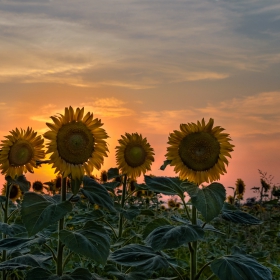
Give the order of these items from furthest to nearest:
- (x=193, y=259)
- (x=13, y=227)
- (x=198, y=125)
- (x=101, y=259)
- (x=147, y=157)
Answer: (x=147, y=157) → (x=13, y=227) → (x=198, y=125) → (x=193, y=259) → (x=101, y=259)

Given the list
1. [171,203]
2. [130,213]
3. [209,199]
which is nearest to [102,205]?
[209,199]

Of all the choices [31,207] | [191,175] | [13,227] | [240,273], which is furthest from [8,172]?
[240,273]

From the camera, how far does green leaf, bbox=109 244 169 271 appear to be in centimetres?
314

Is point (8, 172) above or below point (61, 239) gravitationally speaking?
above

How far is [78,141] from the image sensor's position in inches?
136

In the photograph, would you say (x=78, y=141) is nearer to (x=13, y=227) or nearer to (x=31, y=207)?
→ (x=31, y=207)

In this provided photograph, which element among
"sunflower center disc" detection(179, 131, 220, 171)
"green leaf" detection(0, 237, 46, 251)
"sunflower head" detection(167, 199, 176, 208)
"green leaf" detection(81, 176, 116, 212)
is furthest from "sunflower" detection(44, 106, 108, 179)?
"sunflower head" detection(167, 199, 176, 208)

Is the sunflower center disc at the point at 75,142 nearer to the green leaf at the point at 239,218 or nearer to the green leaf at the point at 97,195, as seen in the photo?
the green leaf at the point at 97,195

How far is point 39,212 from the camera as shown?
3021 mm

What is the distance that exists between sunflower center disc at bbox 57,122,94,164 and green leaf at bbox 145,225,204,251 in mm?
715

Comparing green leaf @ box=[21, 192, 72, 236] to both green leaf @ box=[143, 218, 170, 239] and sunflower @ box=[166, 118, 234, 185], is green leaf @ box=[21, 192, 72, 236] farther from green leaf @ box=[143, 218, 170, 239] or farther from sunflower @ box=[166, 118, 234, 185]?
sunflower @ box=[166, 118, 234, 185]

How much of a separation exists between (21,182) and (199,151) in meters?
1.43

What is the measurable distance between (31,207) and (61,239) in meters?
0.25

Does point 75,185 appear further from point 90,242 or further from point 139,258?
point 139,258
